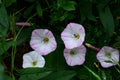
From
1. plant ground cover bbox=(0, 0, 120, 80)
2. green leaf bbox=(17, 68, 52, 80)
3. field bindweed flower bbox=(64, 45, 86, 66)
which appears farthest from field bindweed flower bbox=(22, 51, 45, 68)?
green leaf bbox=(17, 68, 52, 80)

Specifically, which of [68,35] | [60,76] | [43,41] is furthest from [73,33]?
[60,76]

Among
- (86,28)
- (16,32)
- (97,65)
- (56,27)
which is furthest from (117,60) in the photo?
(16,32)

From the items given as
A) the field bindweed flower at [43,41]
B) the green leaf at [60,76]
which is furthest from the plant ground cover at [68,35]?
the green leaf at [60,76]

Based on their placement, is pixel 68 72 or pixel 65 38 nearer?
pixel 68 72

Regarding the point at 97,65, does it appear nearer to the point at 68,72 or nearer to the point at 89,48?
the point at 89,48

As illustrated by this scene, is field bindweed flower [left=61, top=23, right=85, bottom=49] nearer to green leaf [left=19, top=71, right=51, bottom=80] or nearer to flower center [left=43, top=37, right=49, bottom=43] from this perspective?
flower center [left=43, top=37, right=49, bottom=43]

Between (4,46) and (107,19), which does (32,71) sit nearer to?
(4,46)

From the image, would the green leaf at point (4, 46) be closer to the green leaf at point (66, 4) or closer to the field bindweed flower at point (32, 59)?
the field bindweed flower at point (32, 59)
